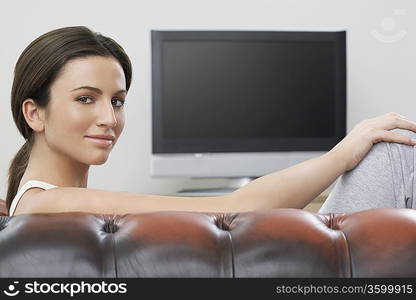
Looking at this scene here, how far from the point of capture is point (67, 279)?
3.01 feet

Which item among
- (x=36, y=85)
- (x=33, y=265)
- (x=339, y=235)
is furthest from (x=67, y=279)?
(x=36, y=85)

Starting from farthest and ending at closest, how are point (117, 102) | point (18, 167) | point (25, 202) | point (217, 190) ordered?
point (217, 190) → point (18, 167) → point (117, 102) → point (25, 202)

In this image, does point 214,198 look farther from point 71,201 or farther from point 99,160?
point 99,160

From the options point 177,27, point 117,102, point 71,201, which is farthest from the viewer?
point 177,27

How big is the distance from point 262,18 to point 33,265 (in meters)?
3.91

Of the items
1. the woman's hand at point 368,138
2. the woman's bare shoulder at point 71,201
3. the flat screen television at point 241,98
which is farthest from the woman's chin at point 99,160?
the flat screen television at point 241,98

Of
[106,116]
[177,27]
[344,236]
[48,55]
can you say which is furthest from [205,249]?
[177,27]

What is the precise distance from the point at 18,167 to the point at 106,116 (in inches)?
13.3

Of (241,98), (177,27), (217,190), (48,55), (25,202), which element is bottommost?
(217,190)

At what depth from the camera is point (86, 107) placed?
1558mm

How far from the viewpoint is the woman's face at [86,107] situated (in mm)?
1562

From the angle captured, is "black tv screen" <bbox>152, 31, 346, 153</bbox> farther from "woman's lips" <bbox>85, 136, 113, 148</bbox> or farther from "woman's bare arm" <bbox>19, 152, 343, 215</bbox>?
"woman's bare arm" <bbox>19, 152, 343, 215</bbox>

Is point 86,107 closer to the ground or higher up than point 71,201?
higher up

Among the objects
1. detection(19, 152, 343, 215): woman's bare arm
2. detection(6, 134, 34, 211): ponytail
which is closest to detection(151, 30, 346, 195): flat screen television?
detection(6, 134, 34, 211): ponytail
